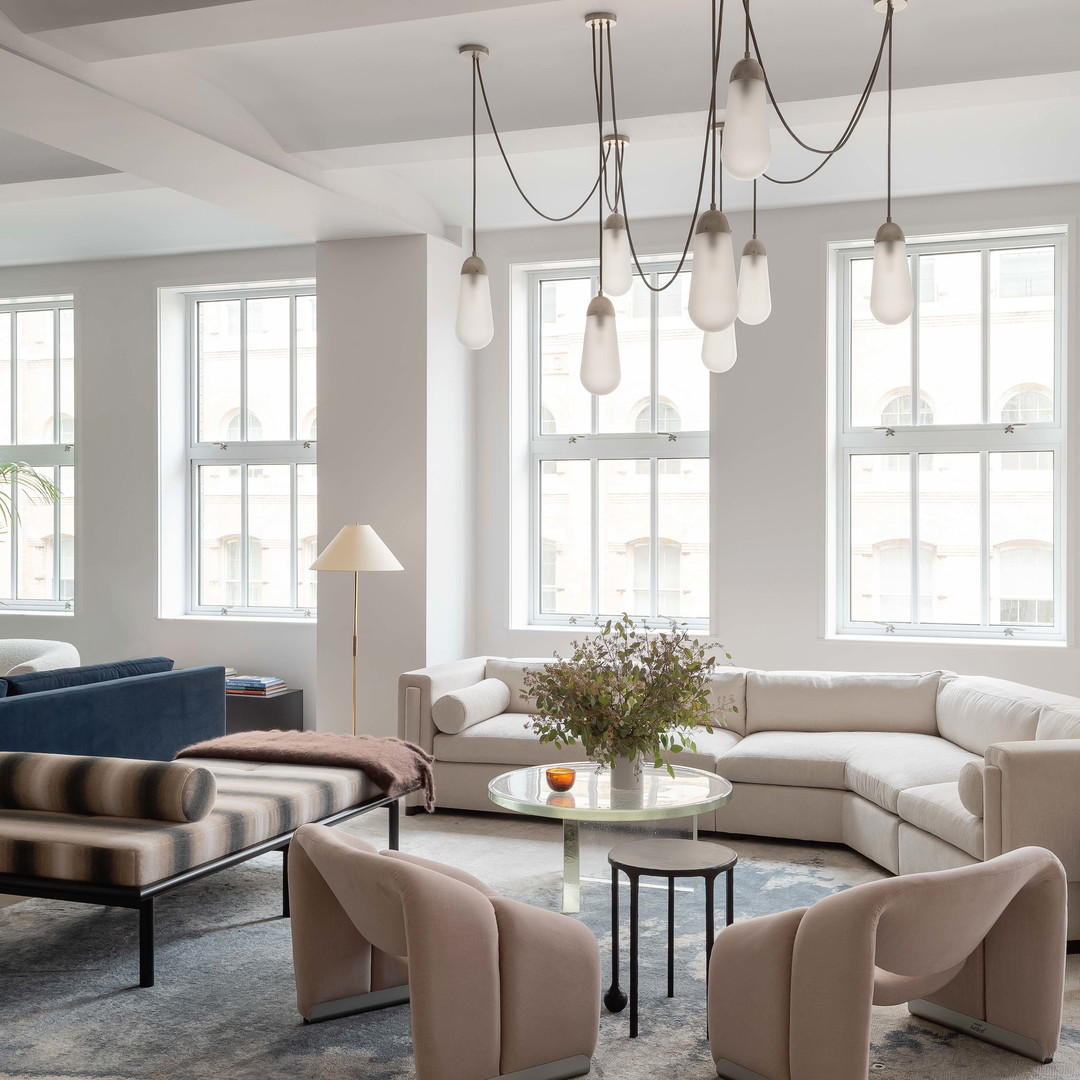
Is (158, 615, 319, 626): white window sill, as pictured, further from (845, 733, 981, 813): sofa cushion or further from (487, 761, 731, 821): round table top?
(845, 733, 981, 813): sofa cushion

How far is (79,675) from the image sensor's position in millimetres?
4973

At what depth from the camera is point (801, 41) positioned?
4.34 m

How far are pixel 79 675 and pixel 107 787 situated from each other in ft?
4.95

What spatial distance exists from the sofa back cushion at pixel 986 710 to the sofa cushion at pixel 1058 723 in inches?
2.5

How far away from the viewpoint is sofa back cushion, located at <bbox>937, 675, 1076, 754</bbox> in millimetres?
4598

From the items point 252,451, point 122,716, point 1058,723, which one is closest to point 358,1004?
point 122,716

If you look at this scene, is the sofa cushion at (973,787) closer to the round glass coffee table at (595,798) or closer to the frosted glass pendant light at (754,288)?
the round glass coffee table at (595,798)

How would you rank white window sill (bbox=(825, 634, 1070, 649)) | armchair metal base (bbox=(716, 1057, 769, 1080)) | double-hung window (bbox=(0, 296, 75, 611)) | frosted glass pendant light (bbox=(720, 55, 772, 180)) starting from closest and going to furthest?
frosted glass pendant light (bbox=(720, 55, 772, 180)) → armchair metal base (bbox=(716, 1057, 769, 1080)) → white window sill (bbox=(825, 634, 1070, 649)) → double-hung window (bbox=(0, 296, 75, 611))

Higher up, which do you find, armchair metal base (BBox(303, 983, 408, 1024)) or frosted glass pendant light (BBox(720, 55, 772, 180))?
frosted glass pendant light (BBox(720, 55, 772, 180))

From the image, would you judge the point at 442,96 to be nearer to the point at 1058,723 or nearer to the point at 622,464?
the point at 622,464

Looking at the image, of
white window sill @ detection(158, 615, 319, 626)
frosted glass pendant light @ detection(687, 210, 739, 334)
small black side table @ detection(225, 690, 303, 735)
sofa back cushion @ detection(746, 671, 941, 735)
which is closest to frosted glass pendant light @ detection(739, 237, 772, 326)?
frosted glass pendant light @ detection(687, 210, 739, 334)

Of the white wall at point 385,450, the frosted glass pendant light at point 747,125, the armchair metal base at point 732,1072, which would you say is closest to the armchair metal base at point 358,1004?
the armchair metal base at point 732,1072

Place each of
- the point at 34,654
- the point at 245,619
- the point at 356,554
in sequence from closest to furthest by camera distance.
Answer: the point at 356,554, the point at 34,654, the point at 245,619

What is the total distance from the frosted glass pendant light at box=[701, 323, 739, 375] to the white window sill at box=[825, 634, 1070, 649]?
2.89m
